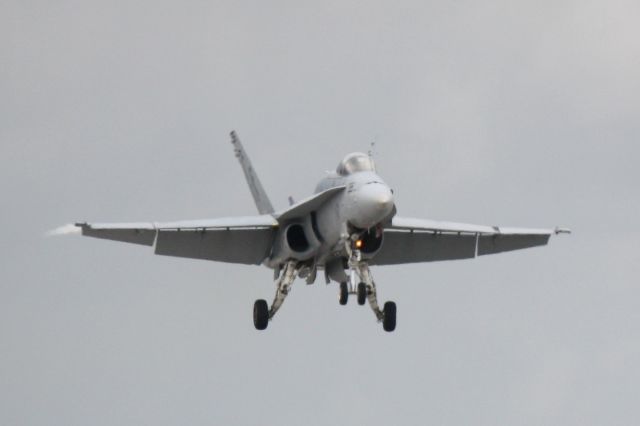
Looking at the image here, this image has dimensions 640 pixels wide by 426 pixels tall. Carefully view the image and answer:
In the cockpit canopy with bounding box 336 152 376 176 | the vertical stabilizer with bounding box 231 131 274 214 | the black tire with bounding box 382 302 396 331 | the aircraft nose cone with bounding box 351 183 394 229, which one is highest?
the vertical stabilizer with bounding box 231 131 274 214

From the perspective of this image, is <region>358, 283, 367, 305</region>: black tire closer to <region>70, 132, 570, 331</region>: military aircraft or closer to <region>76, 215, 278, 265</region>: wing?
<region>70, 132, 570, 331</region>: military aircraft

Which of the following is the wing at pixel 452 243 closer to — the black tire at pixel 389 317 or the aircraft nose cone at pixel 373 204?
the black tire at pixel 389 317

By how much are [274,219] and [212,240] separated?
1.82 m

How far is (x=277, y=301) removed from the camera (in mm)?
53062

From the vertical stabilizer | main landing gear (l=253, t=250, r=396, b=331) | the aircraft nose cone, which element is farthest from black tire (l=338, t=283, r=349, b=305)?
the vertical stabilizer

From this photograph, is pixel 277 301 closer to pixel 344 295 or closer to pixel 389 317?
pixel 344 295

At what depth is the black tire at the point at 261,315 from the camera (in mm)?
53188

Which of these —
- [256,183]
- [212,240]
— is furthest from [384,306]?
[256,183]

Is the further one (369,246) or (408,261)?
(408,261)

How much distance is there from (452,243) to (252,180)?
757 centimetres

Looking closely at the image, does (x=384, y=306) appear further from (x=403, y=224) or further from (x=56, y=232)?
(x=56, y=232)

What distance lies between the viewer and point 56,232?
49.4 m

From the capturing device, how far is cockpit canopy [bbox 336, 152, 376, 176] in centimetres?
5088

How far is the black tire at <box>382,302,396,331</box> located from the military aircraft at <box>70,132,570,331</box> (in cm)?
2
